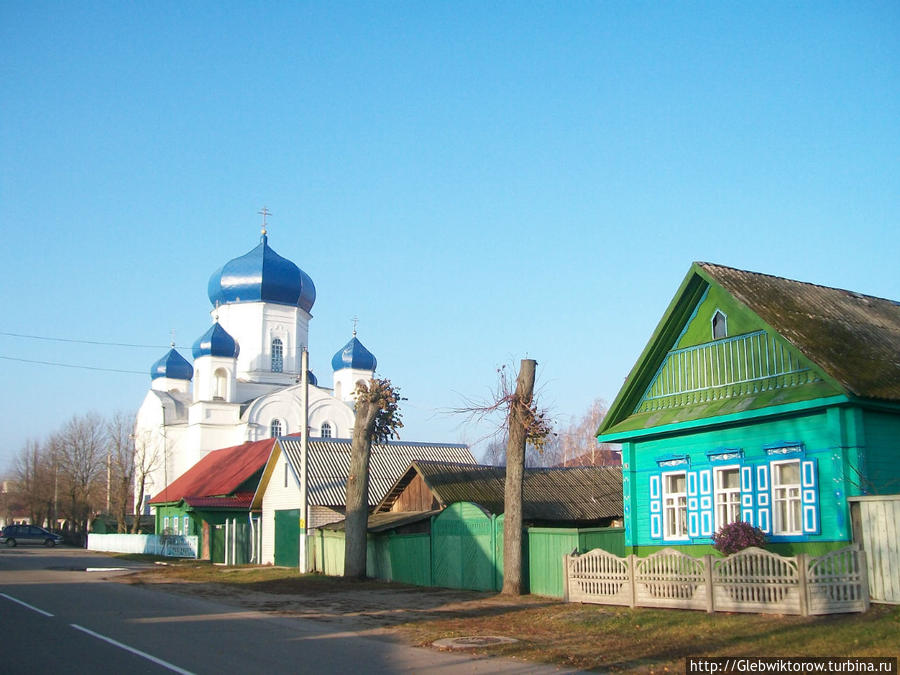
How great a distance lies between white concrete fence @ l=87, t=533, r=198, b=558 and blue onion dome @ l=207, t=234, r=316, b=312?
60.1ft

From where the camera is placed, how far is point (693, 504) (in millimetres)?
19734

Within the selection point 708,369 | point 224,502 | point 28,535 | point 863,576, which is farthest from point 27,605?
point 28,535

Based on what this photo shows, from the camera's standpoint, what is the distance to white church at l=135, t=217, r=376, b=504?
63.2 metres

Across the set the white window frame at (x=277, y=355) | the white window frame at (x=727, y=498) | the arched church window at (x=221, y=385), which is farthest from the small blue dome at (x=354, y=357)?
the white window frame at (x=727, y=498)

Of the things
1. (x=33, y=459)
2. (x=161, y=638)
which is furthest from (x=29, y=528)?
(x=161, y=638)

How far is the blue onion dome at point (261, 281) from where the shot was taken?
6494cm

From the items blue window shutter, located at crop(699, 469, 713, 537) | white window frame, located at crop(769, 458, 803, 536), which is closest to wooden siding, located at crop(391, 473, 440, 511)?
blue window shutter, located at crop(699, 469, 713, 537)

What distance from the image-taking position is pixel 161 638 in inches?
577

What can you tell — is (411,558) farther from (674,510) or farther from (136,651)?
(136,651)

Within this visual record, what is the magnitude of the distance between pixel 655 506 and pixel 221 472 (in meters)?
33.3

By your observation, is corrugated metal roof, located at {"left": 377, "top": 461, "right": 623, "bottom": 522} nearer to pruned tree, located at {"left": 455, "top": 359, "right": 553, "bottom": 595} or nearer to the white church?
pruned tree, located at {"left": 455, "top": 359, "right": 553, "bottom": 595}

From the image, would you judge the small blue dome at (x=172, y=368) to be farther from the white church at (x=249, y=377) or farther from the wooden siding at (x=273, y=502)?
the wooden siding at (x=273, y=502)

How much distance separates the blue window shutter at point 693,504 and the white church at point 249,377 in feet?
152

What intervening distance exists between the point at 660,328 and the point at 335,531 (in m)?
13.9
